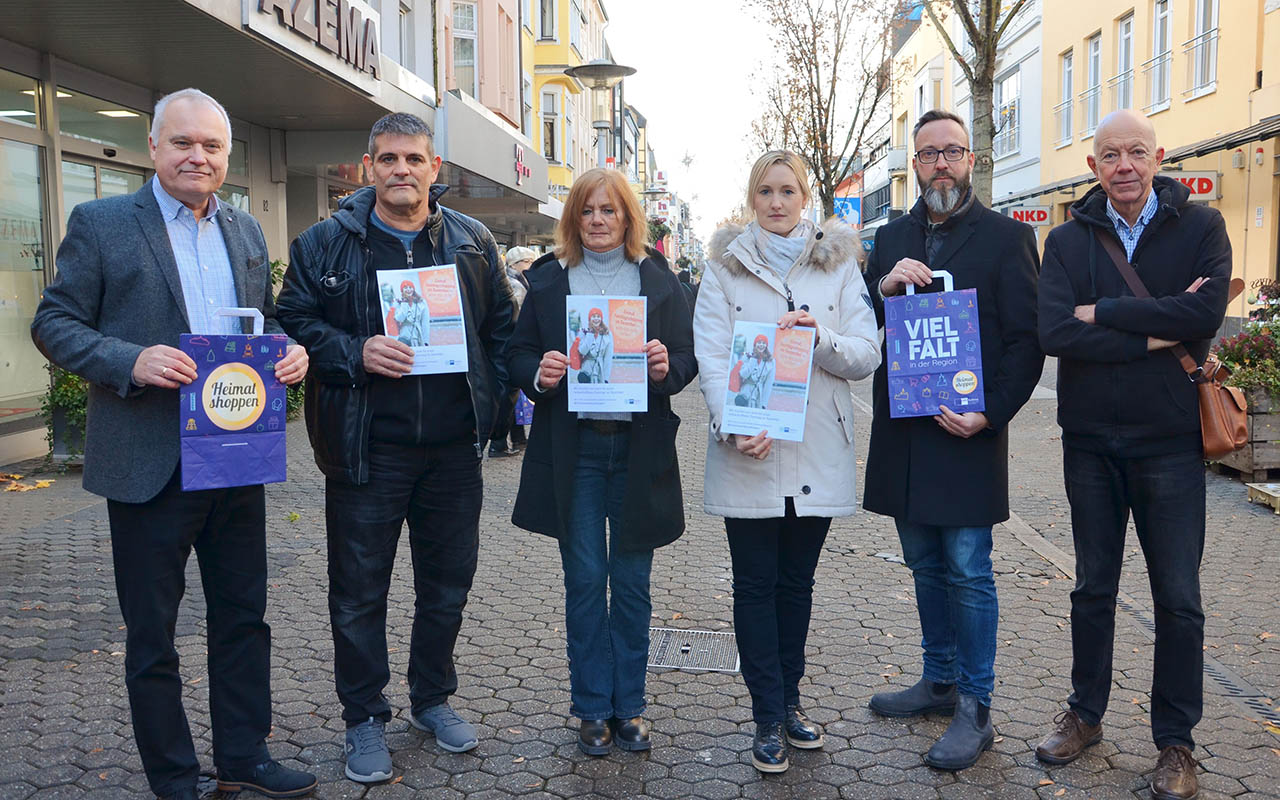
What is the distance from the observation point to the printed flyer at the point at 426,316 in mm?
3912

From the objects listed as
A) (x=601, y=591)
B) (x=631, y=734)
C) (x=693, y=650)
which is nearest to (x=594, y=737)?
(x=631, y=734)

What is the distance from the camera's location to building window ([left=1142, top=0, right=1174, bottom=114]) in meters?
22.0

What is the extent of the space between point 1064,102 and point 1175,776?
28.2 m

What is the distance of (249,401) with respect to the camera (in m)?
3.51

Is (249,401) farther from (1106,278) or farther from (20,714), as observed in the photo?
(1106,278)

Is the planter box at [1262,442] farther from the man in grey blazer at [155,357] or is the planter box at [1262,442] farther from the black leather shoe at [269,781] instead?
the man in grey blazer at [155,357]

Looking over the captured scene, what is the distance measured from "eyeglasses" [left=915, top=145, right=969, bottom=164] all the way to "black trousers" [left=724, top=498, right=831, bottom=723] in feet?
4.50

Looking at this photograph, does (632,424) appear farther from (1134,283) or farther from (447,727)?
(1134,283)

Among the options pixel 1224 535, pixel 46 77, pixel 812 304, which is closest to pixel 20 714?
pixel 812 304

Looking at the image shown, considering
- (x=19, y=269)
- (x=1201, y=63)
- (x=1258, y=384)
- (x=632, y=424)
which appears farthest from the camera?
(x=1201, y=63)

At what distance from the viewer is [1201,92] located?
66.6 feet

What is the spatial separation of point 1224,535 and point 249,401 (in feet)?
21.9

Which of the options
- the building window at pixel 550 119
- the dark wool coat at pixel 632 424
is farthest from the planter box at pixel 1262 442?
the building window at pixel 550 119

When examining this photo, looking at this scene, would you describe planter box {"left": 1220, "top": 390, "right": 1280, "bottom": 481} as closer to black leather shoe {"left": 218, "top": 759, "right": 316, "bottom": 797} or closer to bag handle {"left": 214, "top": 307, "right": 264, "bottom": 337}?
black leather shoe {"left": 218, "top": 759, "right": 316, "bottom": 797}
